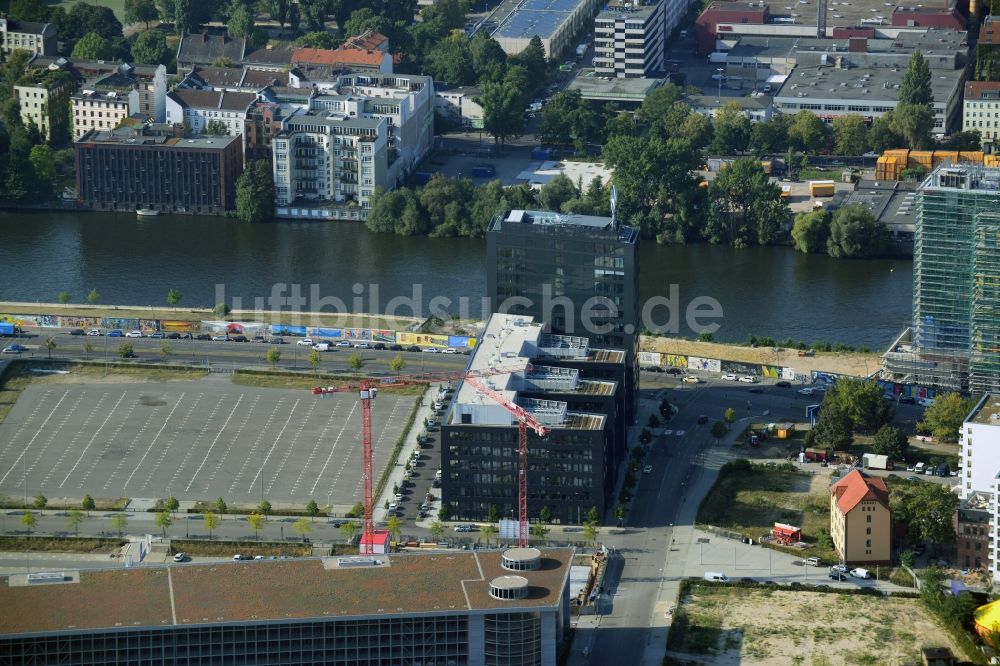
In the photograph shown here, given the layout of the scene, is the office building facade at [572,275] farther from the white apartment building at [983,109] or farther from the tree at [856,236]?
the white apartment building at [983,109]

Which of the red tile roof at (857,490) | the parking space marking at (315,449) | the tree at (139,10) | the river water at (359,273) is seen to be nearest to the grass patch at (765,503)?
the red tile roof at (857,490)

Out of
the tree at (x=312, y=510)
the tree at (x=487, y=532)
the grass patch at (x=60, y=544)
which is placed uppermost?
the tree at (x=312, y=510)

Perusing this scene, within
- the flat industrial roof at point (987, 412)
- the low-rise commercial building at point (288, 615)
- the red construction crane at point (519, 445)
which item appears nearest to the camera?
the low-rise commercial building at point (288, 615)

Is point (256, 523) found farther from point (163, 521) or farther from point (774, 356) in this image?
point (774, 356)

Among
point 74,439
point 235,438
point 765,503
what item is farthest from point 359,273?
point 765,503

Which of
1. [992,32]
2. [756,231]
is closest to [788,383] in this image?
[756,231]

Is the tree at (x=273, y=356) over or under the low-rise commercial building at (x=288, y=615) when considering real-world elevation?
over

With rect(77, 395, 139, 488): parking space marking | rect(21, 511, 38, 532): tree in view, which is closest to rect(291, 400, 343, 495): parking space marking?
rect(77, 395, 139, 488): parking space marking
